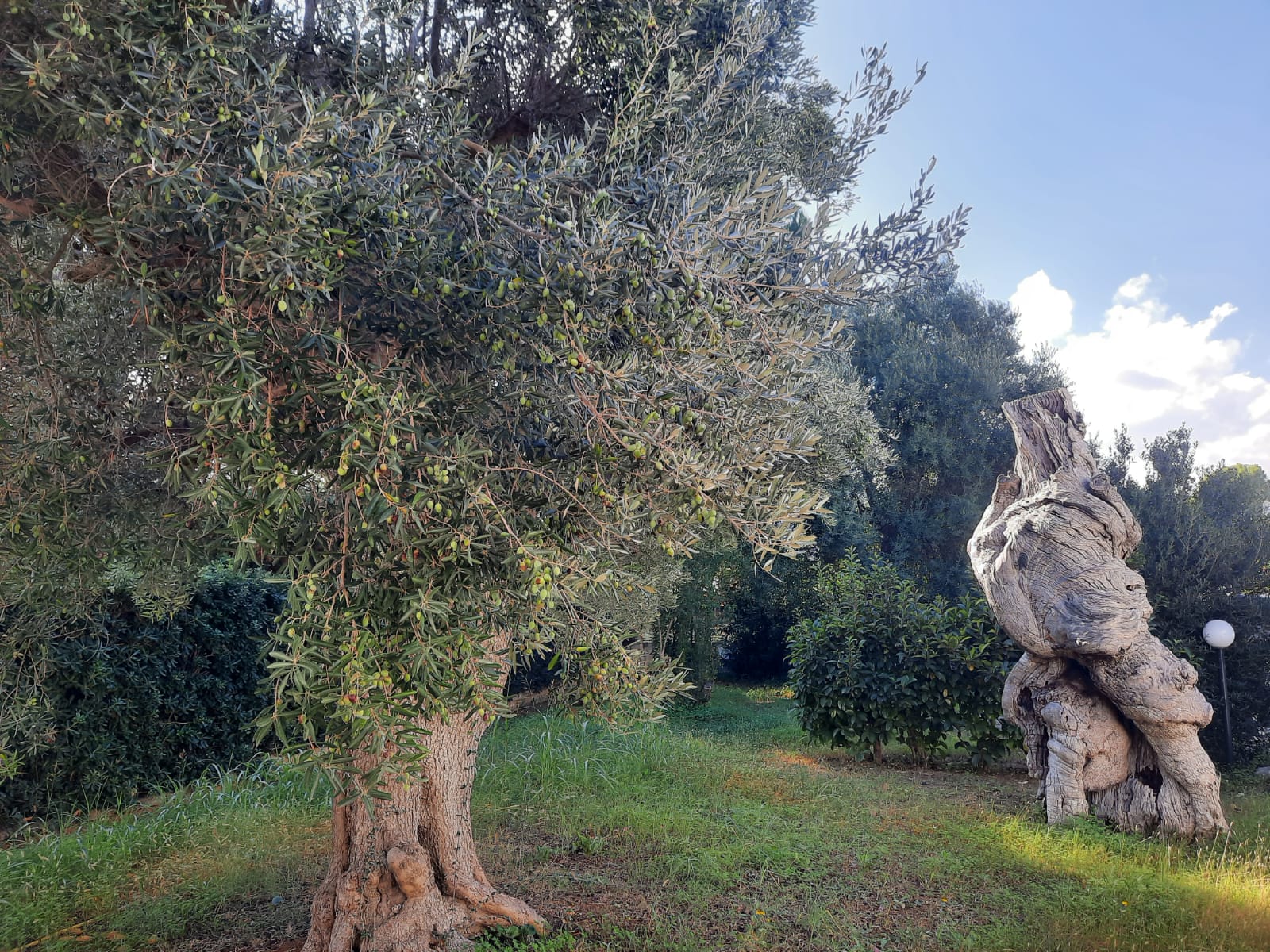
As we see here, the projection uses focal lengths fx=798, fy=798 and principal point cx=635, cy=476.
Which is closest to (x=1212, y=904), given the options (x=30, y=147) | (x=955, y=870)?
(x=955, y=870)

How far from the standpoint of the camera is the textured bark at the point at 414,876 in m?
4.83

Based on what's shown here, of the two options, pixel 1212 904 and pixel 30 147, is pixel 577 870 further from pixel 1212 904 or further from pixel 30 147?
pixel 30 147

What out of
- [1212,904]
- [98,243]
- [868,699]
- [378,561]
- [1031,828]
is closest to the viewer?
[378,561]

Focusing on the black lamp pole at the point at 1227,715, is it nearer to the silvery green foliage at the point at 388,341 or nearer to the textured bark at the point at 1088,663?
the textured bark at the point at 1088,663

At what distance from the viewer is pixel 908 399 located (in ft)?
68.8

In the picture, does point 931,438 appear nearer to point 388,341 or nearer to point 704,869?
point 704,869

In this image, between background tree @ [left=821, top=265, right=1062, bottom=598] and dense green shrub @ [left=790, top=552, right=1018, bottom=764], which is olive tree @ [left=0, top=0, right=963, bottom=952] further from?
background tree @ [left=821, top=265, right=1062, bottom=598]

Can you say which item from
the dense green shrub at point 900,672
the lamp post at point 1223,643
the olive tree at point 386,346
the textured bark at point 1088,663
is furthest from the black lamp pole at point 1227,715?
the olive tree at point 386,346

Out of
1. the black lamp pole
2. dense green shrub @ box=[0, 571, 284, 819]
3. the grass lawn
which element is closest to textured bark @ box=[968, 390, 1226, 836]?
the grass lawn

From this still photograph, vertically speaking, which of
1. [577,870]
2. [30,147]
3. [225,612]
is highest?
[30,147]

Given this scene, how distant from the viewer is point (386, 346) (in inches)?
153

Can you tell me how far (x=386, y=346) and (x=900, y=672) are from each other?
9632 mm

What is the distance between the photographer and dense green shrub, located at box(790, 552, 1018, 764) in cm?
1091

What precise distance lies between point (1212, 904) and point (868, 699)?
594cm
